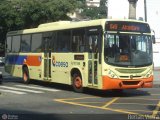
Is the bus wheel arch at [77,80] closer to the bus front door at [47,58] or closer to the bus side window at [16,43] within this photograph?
the bus front door at [47,58]

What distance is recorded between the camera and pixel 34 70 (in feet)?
78.6

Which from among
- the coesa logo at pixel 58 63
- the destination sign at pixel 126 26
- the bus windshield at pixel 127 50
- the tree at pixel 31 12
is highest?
the tree at pixel 31 12

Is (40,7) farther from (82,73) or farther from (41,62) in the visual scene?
(82,73)

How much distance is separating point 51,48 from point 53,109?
27.0ft

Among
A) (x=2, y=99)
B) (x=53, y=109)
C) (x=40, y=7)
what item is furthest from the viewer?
(x=40, y=7)

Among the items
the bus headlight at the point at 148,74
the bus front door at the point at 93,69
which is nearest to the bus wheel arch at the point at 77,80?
the bus front door at the point at 93,69

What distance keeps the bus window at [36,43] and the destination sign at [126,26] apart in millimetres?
5795

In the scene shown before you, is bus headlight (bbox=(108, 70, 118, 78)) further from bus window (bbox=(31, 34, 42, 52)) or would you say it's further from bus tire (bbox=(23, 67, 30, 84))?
bus tire (bbox=(23, 67, 30, 84))

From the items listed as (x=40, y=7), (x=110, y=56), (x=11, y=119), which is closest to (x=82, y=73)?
(x=110, y=56)

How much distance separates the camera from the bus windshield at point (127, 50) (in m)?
18.2

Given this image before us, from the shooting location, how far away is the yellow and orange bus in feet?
59.7

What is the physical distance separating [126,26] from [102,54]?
1.61 m

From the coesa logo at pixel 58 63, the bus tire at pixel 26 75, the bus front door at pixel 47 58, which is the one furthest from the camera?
the bus tire at pixel 26 75

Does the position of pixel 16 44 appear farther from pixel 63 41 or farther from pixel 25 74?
pixel 63 41
